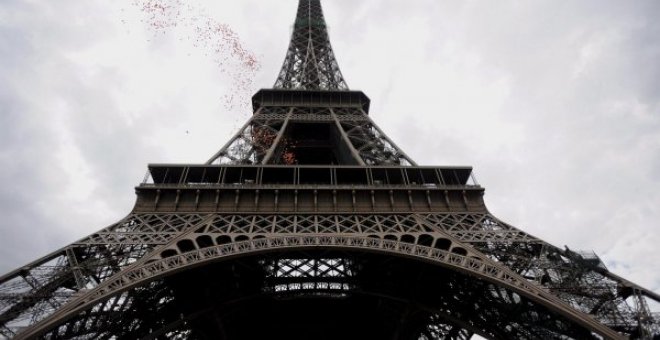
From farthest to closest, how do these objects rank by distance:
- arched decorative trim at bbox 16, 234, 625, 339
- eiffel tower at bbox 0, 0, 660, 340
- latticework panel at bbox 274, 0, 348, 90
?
latticework panel at bbox 274, 0, 348, 90 < eiffel tower at bbox 0, 0, 660, 340 < arched decorative trim at bbox 16, 234, 625, 339

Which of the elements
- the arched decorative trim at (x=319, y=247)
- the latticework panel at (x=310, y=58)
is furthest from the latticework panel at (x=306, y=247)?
the latticework panel at (x=310, y=58)

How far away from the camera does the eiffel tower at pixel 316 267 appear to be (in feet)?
40.8

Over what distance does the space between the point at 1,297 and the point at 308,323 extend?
15.0 m

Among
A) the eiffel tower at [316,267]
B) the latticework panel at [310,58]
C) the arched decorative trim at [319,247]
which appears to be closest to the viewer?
the arched decorative trim at [319,247]

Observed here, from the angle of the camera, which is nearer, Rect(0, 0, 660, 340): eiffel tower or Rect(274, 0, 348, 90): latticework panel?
Rect(0, 0, 660, 340): eiffel tower

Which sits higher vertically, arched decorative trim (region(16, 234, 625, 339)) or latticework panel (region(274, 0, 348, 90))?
latticework panel (region(274, 0, 348, 90))

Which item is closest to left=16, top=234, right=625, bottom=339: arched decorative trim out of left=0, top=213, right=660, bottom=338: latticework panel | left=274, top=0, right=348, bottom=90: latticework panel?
left=0, top=213, right=660, bottom=338: latticework panel

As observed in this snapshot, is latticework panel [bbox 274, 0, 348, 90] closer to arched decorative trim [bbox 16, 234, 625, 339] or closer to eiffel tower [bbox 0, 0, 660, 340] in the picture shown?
eiffel tower [bbox 0, 0, 660, 340]

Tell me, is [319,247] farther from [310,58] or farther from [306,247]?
[310,58]

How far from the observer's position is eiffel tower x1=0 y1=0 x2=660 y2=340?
12.4 m

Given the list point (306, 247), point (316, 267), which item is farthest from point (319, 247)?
point (316, 267)

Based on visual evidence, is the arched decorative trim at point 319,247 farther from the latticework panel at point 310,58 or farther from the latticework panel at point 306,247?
the latticework panel at point 310,58

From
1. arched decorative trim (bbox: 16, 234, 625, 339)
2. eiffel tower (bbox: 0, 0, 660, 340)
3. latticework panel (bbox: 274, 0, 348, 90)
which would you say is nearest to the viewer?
arched decorative trim (bbox: 16, 234, 625, 339)

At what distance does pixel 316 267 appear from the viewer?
18922 mm
